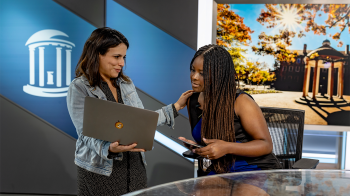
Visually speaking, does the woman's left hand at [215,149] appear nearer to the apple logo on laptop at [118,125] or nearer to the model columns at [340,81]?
the apple logo on laptop at [118,125]

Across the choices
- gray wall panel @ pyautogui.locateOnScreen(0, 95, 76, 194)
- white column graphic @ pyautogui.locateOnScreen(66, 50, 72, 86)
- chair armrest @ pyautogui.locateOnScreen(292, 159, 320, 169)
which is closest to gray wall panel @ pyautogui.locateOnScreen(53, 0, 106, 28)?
white column graphic @ pyautogui.locateOnScreen(66, 50, 72, 86)

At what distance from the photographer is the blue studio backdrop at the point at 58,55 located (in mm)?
3121

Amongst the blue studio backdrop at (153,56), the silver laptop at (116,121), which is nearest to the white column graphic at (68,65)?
the blue studio backdrop at (153,56)

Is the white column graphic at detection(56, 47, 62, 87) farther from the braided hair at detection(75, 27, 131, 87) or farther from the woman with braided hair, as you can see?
the woman with braided hair

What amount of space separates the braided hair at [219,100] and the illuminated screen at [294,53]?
196 cm

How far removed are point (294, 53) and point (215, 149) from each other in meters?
2.52

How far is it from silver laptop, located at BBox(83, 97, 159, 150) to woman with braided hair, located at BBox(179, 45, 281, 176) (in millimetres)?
335

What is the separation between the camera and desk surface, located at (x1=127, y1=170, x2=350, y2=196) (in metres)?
0.94

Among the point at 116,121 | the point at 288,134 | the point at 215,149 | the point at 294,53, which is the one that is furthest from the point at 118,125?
the point at 294,53

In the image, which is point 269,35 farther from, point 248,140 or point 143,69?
point 248,140

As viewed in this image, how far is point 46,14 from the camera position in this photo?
10.2 ft

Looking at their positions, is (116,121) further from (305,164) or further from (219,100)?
(305,164)

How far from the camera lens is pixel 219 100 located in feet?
5.05

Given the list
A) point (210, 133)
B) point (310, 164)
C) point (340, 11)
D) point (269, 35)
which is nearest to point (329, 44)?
point (340, 11)
